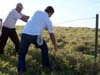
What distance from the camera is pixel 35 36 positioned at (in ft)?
41.7

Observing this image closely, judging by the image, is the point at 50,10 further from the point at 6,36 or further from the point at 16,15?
the point at 6,36

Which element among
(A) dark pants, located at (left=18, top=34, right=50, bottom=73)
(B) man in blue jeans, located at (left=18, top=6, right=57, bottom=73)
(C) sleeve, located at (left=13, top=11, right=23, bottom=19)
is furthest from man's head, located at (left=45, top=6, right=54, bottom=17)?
(C) sleeve, located at (left=13, top=11, right=23, bottom=19)

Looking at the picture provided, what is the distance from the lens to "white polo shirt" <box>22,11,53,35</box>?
12.7 m

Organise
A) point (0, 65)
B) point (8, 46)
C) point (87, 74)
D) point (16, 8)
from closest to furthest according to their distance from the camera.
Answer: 1. point (87, 74)
2. point (0, 65)
3. point (16, 8)
4. point (8, 46)

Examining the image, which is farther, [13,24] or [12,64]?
[13,24]

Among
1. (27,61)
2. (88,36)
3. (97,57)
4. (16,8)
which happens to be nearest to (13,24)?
(16,8)

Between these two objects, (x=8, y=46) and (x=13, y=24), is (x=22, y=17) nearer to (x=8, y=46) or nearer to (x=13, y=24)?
(x=13, y=24)

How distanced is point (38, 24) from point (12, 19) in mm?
2250

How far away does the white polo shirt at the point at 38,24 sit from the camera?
499 inches

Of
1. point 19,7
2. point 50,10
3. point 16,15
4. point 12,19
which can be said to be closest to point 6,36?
point 12,19

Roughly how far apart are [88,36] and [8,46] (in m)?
6.62

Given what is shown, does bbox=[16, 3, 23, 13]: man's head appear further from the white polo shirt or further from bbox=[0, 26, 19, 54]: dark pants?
the white polo shirt

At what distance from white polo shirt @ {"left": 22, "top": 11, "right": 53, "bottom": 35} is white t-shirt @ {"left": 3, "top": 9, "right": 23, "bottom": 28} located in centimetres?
188

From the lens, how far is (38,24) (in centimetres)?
1271
